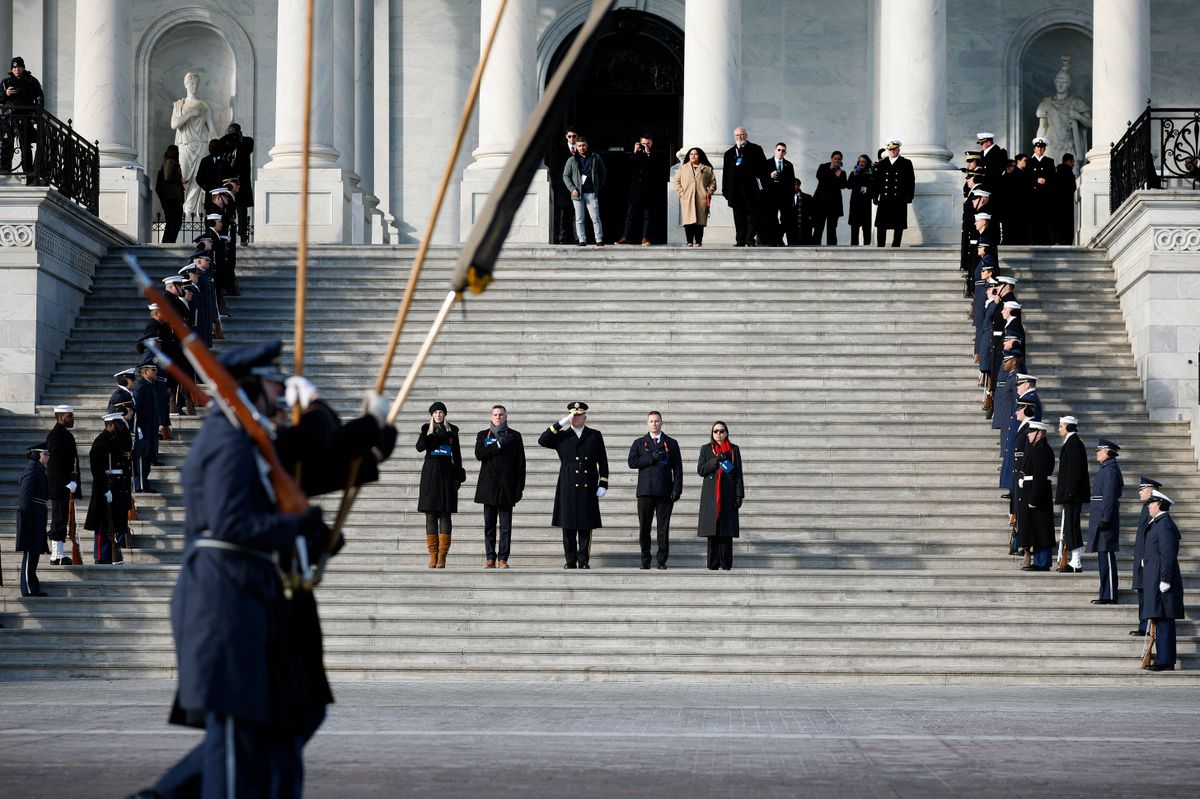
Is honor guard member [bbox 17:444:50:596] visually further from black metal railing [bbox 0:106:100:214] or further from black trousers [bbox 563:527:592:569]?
black metal railing [bbox 0:106:100:214]

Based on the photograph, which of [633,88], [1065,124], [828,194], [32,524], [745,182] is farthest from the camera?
[633,88]

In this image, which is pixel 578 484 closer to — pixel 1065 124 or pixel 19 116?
pixel 19 116

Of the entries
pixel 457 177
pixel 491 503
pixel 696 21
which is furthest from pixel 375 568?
pixel 457 177

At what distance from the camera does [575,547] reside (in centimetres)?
1959

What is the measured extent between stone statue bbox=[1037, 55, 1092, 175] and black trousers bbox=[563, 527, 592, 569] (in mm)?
20513

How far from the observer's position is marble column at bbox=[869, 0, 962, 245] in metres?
30.7

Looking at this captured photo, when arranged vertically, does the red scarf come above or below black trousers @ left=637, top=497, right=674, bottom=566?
above

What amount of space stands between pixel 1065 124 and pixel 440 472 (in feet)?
71.1

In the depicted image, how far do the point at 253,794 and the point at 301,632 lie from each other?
0.64 m

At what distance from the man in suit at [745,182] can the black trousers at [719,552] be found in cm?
1012

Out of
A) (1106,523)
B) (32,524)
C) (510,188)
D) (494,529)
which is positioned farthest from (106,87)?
(510,188)

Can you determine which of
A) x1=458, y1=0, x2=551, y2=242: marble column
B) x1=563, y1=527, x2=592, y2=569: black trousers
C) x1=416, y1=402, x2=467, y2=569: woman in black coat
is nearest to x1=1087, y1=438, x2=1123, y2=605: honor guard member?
x1=563, y1=527, x2=592, y2=569: black trousers

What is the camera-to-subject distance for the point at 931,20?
101 ft

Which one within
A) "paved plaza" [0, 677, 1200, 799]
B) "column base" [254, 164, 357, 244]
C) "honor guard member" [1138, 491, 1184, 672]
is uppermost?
"column base" [254, 164, 357, 244]
